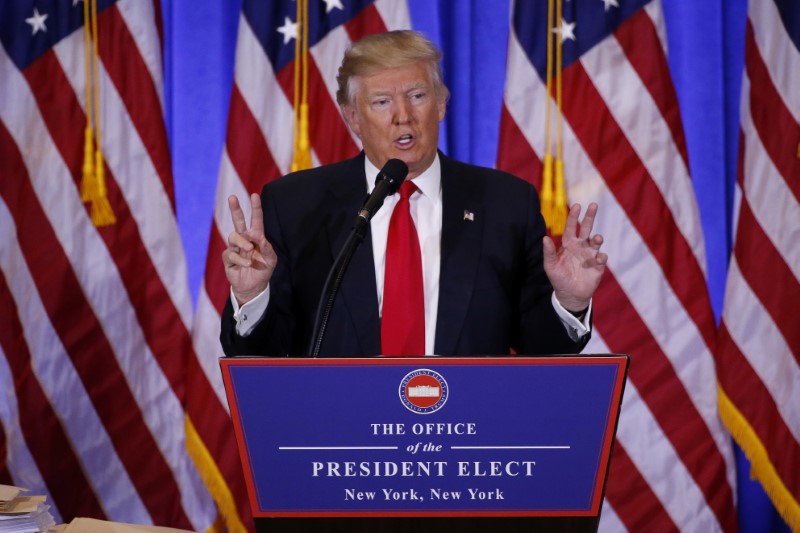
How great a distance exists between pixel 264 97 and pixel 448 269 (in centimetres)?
161

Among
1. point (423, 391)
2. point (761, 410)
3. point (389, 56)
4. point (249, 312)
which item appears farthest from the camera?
point (761, 410)

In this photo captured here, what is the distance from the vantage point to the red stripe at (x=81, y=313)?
337 cm

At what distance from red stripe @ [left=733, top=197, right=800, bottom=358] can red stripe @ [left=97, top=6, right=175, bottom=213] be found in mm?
2102

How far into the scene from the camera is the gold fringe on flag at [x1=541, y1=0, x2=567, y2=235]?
3137 mm

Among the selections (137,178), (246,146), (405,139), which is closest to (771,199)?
(405,139)

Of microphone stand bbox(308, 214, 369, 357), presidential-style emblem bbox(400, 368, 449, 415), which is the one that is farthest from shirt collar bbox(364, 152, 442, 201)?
presidential-style emblem bbox(400, 368, 449, 415)

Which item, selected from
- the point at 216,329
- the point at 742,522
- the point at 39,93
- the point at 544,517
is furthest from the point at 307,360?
the point at 742,522

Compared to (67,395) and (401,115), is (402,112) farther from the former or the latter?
(67,395)

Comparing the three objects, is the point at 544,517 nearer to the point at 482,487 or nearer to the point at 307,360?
the point at 482,487

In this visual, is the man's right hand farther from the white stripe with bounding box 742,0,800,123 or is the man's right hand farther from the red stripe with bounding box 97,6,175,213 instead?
the white stripe with bounding box 742,0,800,123

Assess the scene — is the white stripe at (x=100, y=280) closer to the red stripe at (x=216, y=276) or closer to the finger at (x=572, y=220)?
the red stripe at (x=216, y=276)

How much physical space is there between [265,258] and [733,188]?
244 cm

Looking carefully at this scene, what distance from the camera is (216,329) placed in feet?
10.7

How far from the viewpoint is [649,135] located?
3221mm
